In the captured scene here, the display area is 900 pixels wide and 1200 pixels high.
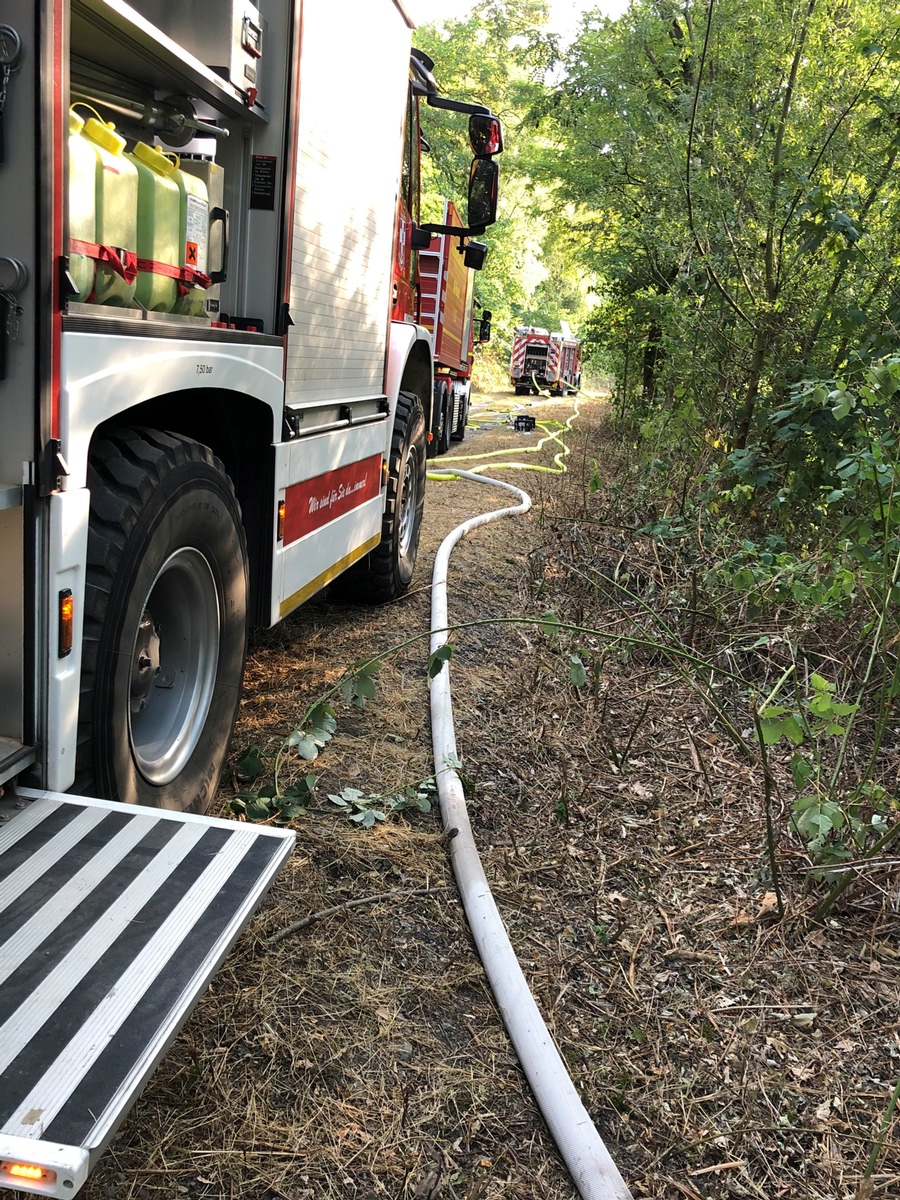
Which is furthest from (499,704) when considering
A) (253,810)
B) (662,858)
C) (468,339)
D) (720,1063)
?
(468,339)

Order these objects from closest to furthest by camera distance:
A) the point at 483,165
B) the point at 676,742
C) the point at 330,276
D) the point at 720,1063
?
the point at 720,1063 → the point at 330,276 → the point at 676,742 → the point at 483,165

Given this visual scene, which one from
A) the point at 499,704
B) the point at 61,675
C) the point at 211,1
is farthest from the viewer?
the point at 499,704

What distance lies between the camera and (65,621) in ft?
7.29

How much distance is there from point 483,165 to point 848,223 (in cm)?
208

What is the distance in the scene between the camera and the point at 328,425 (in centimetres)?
416

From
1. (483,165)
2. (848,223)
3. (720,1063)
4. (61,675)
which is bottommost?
(720,1063)

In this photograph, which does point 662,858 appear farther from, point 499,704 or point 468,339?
point 468,339

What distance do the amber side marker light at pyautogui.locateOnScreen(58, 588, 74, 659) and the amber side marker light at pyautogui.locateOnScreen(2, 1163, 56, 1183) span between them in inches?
43.0

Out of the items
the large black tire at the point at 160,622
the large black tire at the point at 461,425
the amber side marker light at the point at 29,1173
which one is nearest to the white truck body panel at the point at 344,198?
the large black tire at the point at 160,622

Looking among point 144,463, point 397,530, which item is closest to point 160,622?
point 144,463

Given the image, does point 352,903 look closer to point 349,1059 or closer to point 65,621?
point 349,1059

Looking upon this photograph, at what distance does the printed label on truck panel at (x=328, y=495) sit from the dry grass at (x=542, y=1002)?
2.83 ft

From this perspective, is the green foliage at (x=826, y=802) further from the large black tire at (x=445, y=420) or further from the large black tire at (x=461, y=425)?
the large black tire at (x=461, y=425)

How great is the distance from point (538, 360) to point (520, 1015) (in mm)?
33630
